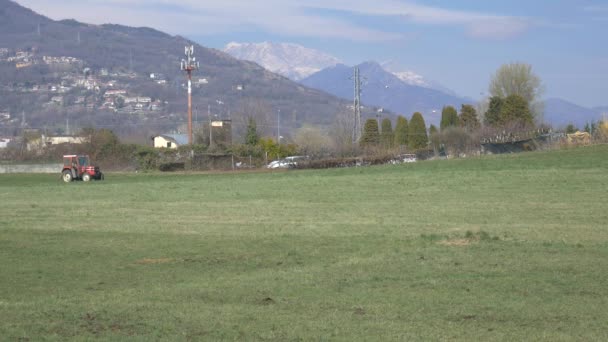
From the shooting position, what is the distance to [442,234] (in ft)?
78.3

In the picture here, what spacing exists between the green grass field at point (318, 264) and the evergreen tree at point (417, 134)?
5153 cm

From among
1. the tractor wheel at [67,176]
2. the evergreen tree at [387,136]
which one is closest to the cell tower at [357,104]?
the evergreen tree at [387,136]

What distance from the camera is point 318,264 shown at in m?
18.6

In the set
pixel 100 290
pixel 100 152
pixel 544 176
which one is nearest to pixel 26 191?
pixel 544 176

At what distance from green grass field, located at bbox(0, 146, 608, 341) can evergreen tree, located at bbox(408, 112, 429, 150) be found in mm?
51532

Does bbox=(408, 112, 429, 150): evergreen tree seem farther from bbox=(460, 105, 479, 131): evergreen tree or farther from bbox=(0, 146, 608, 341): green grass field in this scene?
bbox=(0, 146, 608, 341): green grass field

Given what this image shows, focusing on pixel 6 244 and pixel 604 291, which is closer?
pixel 604 291

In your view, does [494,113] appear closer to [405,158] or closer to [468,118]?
[468,118]

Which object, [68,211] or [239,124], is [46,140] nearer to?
[239,124]

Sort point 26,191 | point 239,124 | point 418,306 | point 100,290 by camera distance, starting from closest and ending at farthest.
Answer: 1. point 418,306
2. point 100,290
3. point 26,191
4. point 239,124

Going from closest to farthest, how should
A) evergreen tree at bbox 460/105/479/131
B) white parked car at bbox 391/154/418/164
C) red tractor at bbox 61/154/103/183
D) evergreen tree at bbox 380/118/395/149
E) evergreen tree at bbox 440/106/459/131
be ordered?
red tractor at bbox 61/154/103/183, white parked car at bbox 391/154/418/164, evergreen tree at bbox 380/118/395/149, evergreen tree at bbox 460/105/479/131, evergreen tree at bbox 440/106/459/131

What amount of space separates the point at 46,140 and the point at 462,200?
8904 centimetres

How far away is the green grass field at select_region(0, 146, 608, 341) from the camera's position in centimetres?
1169

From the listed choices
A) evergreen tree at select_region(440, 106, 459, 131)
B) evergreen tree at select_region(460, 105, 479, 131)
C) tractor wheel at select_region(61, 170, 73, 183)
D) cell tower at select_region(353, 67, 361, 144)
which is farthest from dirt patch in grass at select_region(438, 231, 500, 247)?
evergreen tree at select_region(440, 106, 459, 131)
